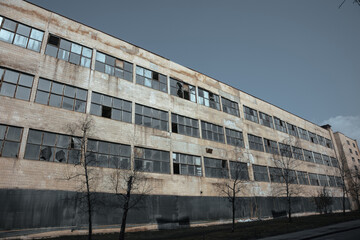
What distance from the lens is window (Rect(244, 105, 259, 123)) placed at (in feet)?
110

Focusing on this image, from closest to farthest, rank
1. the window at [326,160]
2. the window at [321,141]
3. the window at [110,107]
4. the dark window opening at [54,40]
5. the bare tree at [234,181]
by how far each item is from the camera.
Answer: the dark window opening at [54,40] < the window at [110,107] < the bare tree at [234,181] < the window at [326,160] < the window at [321,141]

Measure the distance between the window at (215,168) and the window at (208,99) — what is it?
22.8 ft

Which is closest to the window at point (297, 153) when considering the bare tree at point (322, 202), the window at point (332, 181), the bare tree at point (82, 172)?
the bare tree at point (322, 202)

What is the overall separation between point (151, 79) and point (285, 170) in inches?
933

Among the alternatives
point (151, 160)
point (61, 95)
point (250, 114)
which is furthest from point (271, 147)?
point (61, 95)

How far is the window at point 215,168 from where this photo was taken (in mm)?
25402

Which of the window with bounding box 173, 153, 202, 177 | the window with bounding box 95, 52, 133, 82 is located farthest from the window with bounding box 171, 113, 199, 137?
the window with bounding box 95, 52, 133, 82

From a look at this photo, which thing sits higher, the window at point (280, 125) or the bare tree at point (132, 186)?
the window at point (280, 125)

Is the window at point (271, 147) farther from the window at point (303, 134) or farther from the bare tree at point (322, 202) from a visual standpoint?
the bare tree at point (322, 202)

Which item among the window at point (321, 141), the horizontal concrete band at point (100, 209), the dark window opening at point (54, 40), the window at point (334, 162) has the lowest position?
the horizontal concrete band at point (100, 209)

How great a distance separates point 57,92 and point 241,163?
70.5 ft

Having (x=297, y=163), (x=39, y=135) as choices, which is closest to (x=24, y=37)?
(x=39, y=135)

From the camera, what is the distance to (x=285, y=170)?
34188 mm

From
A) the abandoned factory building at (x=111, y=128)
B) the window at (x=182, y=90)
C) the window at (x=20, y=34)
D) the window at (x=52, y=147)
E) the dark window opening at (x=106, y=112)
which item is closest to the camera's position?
the abandoned factory building at (x=111, y=128)
